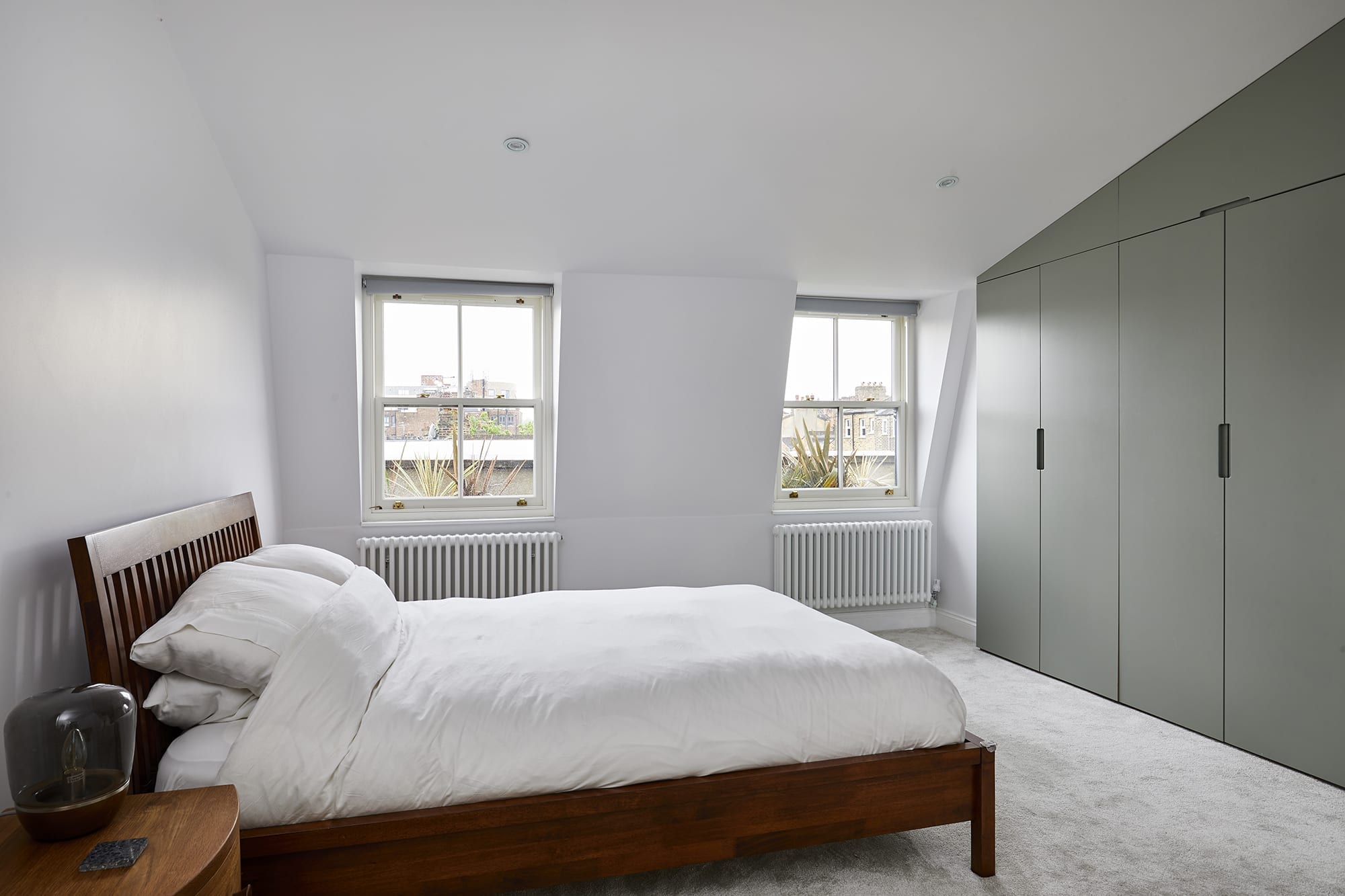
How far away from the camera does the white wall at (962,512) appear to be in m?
4.55

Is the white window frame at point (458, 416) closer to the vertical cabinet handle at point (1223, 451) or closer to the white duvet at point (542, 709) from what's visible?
the white duvet at point (542, 709)

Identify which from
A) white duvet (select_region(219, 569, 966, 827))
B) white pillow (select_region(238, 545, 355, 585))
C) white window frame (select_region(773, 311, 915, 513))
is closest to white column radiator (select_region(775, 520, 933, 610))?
white window frame (select_region(773, 311, 915, 513))

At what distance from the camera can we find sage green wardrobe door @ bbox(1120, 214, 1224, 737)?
3.07 m

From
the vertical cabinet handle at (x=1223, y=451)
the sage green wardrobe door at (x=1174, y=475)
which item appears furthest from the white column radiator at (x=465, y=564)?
the vertical cabinet handle at (x=1223, y=451)

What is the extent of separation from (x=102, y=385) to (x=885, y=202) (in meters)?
3.22

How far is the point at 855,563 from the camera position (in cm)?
467

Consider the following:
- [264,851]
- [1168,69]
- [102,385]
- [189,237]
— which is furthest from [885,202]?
[264,851]

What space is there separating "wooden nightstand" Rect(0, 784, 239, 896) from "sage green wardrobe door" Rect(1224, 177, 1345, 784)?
3426mm

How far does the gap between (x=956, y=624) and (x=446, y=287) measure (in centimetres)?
370

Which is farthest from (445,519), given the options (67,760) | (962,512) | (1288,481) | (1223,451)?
(1288,481)

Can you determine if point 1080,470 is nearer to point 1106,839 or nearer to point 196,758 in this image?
point 1106,839

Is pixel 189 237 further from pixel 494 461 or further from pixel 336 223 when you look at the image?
pixel 494 461

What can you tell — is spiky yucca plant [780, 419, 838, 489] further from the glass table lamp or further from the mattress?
the glass table lamp

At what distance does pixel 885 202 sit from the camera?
3.62 metres
